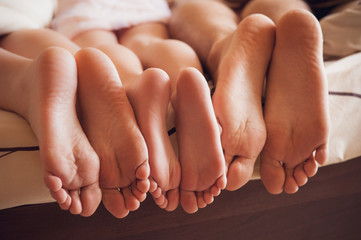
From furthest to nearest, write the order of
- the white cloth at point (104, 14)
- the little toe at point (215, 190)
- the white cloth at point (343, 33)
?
the white cloth at point (104, 14)
the white cloth at point (343, 33)
the little toe at point (215, 190)

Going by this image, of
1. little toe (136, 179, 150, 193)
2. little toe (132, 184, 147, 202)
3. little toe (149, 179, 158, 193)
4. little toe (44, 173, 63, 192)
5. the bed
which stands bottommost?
the bed

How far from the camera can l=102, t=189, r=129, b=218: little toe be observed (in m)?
0.59

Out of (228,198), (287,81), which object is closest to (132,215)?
Result: (228,198)

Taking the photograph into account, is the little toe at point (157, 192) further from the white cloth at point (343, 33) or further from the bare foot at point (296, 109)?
the white cloth at point (343, 33)

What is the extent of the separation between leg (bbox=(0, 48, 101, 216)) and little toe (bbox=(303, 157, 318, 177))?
41 cm

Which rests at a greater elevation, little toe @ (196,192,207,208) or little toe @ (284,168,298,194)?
little toe @ (196,192,207,208)

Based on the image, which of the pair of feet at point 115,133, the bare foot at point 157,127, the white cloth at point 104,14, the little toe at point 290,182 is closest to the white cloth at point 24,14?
the white cloth at point 104,14

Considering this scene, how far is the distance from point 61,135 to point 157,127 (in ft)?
0.55

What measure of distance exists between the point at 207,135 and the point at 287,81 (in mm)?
230

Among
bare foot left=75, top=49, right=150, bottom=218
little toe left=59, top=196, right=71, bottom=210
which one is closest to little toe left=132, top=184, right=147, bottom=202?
bare foot left=75, top=49, right=150, bottom=218

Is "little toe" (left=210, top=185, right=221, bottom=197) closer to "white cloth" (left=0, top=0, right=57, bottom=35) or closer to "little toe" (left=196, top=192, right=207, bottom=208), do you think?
"little toe" (left=196, top=192, right=207, bottom=208)

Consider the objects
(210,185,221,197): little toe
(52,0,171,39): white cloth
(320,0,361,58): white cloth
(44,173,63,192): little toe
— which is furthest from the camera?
(52,0,171,39): white cloth

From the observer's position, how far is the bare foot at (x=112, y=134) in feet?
1.83

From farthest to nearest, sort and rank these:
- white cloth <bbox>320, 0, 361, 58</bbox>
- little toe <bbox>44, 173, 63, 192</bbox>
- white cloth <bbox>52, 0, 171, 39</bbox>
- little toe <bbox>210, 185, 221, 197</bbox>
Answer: white cloth <bbox>52, 0, 171, 39</bbox>, white cloth <bbox>320, 0, 361, 58</bbox>, little toe <bbox>210, 185, 221, 197</bbox>, little toe <bbox>44, 173, 63, 192</bbox>
